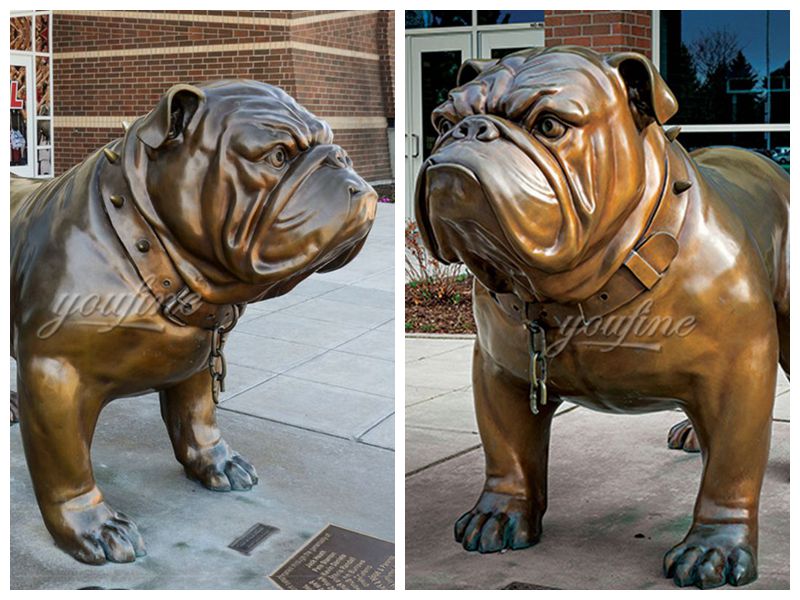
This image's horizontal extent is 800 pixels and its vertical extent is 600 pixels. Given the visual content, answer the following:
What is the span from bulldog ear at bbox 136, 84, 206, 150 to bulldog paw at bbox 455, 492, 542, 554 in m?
1.81

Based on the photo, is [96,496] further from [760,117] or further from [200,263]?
[760,117]

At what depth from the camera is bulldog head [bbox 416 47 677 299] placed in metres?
2.58

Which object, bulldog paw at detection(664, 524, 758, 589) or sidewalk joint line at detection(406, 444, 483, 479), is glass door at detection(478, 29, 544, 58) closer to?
sidewalk joint line at detection(406, 444, 483, 479)

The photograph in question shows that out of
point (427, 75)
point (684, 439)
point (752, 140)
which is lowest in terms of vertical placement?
point (684, 439)

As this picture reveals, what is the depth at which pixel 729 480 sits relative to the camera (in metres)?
3.17

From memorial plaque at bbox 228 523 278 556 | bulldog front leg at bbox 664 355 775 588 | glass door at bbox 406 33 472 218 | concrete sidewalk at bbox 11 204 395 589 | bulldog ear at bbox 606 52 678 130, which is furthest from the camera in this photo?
glass door at bbox 406 33 472 218

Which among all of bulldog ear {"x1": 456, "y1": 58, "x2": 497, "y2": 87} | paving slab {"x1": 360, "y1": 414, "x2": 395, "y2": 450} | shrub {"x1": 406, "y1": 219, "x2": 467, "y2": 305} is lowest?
paving slab {"x1": 360, "y1": 414, "x2": 395, "y2": 450}

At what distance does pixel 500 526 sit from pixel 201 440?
4.89ft

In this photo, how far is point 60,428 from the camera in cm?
329

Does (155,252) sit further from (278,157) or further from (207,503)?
(207,503)

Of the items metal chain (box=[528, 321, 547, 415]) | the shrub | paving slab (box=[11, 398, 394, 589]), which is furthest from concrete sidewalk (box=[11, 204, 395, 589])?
the shrub

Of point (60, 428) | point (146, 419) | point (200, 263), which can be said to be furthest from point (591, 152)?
point (146, 419)

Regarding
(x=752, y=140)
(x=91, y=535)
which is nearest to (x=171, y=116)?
(x=91, y=535)

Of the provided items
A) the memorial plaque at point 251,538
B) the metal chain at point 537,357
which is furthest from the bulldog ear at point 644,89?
the memorial plaque at point 251,538
